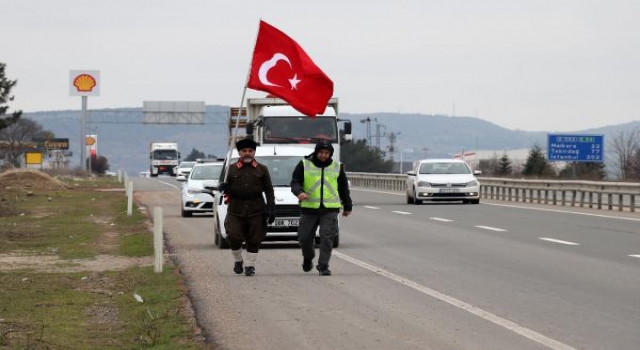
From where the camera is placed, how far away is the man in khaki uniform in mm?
15984

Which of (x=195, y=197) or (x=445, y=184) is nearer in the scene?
(x=195, y=197)

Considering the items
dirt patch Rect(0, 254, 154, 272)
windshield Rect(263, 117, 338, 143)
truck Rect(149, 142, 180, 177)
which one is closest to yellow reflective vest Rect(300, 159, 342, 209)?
dirt patch Rect(0, 254, 154, 272)

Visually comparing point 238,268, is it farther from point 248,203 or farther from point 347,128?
point 347,128

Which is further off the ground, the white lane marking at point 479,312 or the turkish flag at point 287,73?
the turkish flag at point 287,73

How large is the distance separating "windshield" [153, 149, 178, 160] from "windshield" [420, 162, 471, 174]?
71.7 metres

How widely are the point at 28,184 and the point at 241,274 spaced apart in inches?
1951

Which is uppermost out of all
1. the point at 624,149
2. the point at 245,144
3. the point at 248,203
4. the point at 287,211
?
the point at 624,149

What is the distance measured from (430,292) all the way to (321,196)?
254 cm

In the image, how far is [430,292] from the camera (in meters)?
14.1

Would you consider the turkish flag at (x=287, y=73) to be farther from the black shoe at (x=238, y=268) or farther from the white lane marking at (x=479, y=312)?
the black shoe at (x=238, y=268)

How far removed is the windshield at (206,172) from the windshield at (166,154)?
7798 centimetres

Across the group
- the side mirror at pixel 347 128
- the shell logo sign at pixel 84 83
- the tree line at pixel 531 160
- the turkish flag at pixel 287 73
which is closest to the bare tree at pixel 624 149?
the tree line at pixel 531 160

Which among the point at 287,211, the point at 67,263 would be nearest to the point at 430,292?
the point at 287,211

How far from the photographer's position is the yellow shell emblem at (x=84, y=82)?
11275cm
